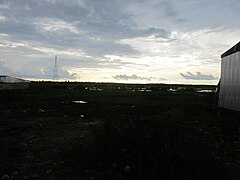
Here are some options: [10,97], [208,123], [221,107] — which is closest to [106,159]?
[208,123]

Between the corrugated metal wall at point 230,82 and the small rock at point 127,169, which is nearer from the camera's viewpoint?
the small rock at point 127,169

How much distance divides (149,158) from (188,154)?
1009 millimetres

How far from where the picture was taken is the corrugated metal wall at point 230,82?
15219mm

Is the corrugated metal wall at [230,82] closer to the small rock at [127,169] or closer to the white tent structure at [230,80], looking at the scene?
the white tent structure at [230,80]

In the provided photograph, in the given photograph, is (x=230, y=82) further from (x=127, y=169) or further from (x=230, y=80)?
(x=127, y=169)

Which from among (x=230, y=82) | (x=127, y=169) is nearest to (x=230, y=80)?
(x=230, y=82)

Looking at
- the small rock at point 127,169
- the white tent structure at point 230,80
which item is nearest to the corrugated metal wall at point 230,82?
the white tent structure at point 230,80

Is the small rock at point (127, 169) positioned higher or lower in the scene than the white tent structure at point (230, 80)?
lower

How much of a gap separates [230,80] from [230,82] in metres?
0.12

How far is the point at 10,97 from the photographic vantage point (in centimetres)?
3591

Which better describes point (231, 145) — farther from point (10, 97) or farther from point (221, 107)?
point (10, 97)

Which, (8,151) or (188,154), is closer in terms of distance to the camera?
(188,154)

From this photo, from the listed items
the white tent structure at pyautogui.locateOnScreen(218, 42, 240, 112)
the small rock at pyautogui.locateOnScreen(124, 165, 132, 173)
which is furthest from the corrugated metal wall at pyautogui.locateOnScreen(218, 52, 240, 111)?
the small rock at pyautogui.locateOnScreen(124, 165, 132, 173)

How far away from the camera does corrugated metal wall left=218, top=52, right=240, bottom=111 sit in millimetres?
15219
